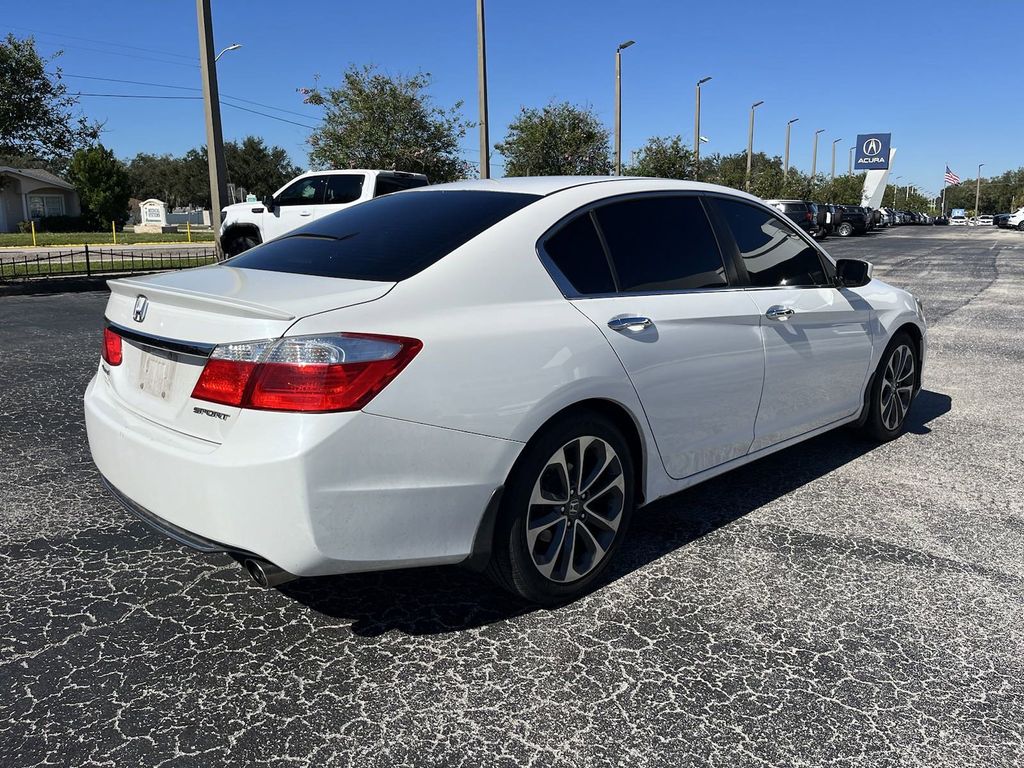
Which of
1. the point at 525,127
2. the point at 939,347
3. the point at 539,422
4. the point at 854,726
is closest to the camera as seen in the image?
the point at 854,726

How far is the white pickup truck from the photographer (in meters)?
15.4

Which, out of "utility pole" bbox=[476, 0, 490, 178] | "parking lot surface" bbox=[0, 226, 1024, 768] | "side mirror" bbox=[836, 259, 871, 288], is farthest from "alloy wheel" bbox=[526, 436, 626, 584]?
"utility pole" bbox=[476, 0, 490, 178]

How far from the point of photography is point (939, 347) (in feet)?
29.8

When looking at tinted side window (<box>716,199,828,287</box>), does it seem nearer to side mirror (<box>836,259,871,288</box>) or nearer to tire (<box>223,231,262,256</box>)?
side mirror (<box>836,259,871,288</box>)

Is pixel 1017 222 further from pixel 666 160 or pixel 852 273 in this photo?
pixel 852 273

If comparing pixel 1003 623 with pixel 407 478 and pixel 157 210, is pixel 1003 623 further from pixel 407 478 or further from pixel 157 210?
pixel 157 210

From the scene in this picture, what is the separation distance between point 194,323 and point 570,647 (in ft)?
5.40

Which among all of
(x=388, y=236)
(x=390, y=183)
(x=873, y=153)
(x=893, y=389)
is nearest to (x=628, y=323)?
(x=388, y=236)

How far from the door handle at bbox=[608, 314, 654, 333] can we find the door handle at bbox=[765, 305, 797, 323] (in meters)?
0.92

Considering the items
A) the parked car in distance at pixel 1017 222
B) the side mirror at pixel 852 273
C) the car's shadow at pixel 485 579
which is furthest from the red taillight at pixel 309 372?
the parked car in distance at pixel 1017 222

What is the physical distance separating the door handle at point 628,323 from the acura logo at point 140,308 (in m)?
1.66

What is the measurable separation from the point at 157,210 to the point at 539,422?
7337cm

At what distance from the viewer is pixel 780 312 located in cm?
399

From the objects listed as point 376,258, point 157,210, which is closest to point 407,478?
point 376,258
